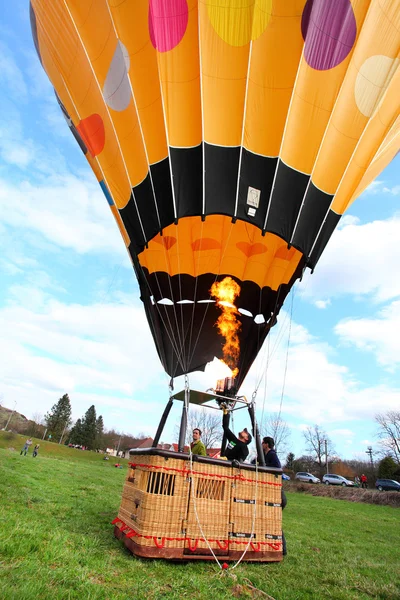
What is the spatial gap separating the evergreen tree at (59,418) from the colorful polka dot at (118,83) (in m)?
73.7

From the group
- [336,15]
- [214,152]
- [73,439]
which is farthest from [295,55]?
[73,439]

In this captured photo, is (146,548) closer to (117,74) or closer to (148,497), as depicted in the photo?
(148,497)

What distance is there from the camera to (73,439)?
219ft

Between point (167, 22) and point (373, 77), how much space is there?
8.95 feet

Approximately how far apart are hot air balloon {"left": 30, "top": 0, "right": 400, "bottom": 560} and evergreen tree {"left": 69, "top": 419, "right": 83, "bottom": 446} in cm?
6991

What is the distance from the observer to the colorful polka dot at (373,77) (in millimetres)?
4727

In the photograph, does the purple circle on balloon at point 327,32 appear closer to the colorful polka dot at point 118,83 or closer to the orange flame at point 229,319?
the colorful polka dot at point 118,83

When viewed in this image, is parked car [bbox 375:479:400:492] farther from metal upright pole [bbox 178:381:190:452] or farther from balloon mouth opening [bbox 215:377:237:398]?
metal upright pole [bbox 178:381:190:452]

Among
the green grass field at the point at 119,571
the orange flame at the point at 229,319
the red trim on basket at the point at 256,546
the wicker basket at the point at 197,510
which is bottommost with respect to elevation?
the green grass field at the point at 119,571

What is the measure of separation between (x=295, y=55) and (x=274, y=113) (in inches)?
26.6

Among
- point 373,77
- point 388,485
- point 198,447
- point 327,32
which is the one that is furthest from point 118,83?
point 388,485

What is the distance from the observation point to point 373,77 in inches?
187

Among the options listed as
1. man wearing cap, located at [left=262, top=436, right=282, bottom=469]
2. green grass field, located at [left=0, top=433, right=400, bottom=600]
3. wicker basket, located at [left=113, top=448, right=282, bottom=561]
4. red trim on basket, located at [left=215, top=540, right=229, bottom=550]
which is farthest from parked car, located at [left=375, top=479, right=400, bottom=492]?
red trim on basket, located at [left=215, top=540, right=229, bottom=550]

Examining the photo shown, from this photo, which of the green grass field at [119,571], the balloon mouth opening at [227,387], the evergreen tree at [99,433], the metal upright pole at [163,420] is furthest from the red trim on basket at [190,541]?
the evergreen tree at [99,433]
